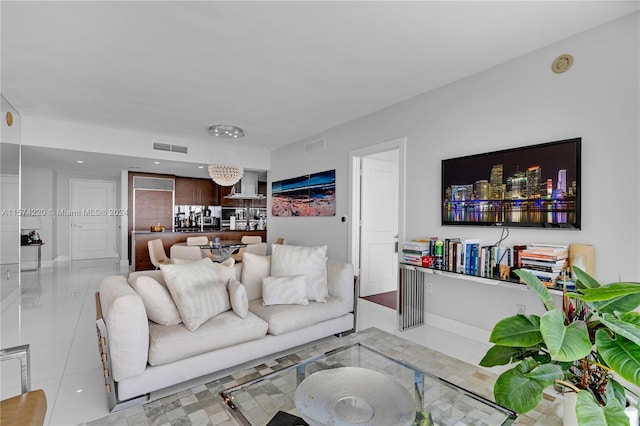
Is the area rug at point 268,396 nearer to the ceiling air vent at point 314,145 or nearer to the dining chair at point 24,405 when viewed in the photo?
the dining chair at point 24,405

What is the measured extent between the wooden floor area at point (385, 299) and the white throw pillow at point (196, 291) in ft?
8.40

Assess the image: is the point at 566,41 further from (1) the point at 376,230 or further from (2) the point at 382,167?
(1) the point at 376,230

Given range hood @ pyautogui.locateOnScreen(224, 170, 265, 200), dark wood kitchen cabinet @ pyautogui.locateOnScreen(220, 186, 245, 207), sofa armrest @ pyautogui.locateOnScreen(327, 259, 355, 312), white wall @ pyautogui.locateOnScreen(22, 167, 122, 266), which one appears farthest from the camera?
dark wood kitchen cabinet @ pyautogui.locateOnScreen(220, 186, 245, 207)

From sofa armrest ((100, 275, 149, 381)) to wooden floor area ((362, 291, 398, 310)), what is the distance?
3183mm

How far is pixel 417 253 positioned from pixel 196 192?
7234mm

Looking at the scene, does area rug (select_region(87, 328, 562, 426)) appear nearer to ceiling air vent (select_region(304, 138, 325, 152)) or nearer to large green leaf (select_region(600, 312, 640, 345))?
large green leaf (select_region(600, 312, 640, 345))

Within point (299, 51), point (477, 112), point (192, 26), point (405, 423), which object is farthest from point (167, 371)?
point (477, 112)

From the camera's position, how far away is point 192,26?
98.7 inches

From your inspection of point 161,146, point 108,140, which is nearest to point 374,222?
point 161,146

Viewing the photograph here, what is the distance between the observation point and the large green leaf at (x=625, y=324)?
1.13 m

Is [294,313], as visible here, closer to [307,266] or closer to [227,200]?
[307,266]

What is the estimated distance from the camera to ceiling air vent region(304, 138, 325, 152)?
5.55 meters

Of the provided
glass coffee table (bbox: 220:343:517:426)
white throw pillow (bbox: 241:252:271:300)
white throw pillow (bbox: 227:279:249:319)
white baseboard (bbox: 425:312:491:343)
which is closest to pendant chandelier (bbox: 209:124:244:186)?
white throw pillow (bbox: 241:252:271:300)

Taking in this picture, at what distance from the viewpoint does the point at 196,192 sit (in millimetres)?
8930
